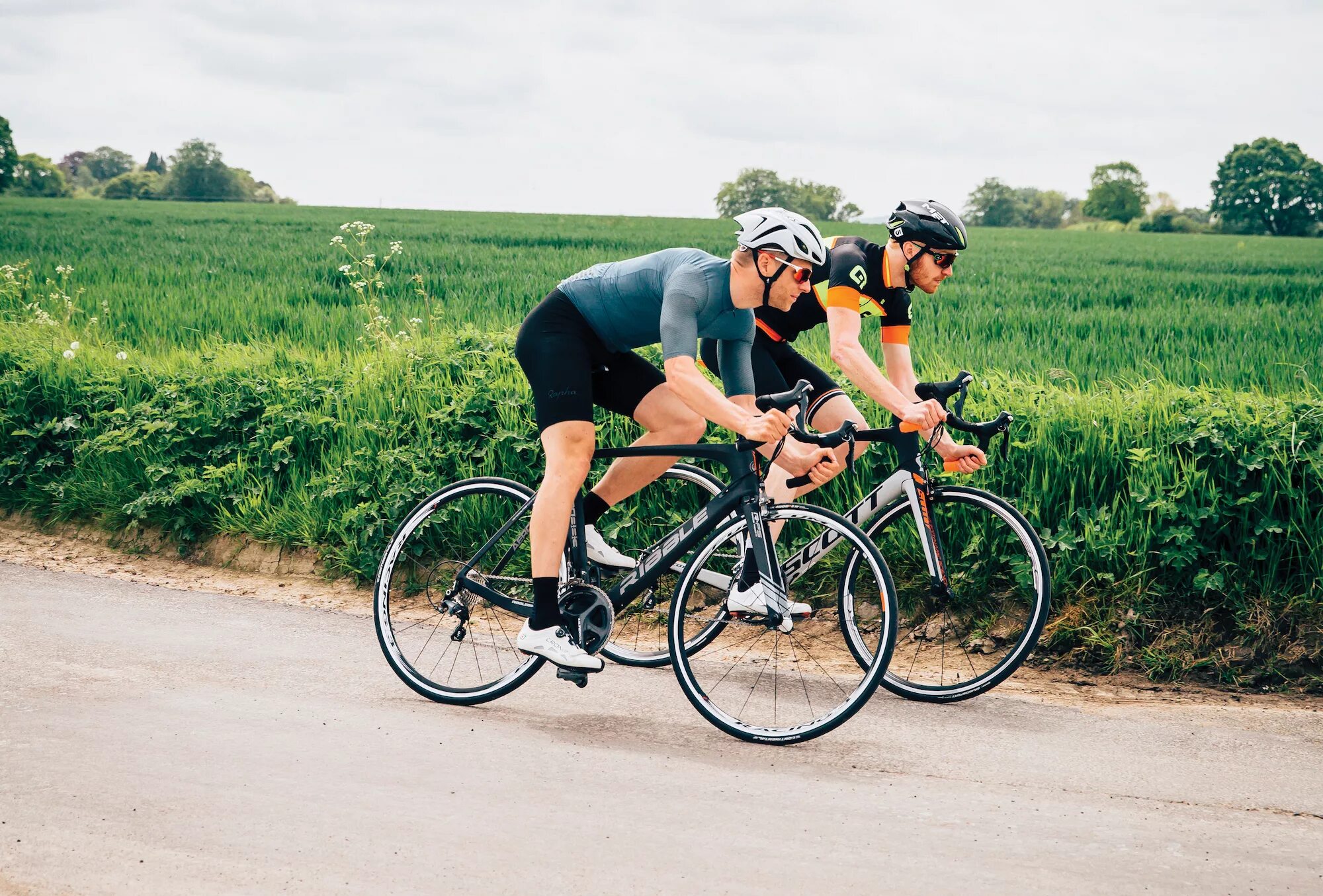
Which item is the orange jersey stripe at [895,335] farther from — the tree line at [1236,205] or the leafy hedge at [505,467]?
the tree line at [1236,205]

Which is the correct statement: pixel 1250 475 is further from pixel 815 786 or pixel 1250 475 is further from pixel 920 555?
pixel 815 786

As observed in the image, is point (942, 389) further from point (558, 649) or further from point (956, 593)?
point (558, 649)

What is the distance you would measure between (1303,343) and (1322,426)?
18.8ft

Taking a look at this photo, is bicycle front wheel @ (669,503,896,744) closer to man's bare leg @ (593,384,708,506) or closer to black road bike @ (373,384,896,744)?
black road bike @ (373,384,896,744)

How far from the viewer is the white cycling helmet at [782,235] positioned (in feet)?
14.1

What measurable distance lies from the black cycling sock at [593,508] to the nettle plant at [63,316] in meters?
5.30

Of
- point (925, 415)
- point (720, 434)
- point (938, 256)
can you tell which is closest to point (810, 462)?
point (925, 415)

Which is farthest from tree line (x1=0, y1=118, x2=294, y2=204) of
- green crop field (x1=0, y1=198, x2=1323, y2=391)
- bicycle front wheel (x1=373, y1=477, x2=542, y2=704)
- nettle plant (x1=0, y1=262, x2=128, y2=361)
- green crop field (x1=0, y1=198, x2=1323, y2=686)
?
bicycle front wheel (x1=373, y1=477, x2=542, y2=704)

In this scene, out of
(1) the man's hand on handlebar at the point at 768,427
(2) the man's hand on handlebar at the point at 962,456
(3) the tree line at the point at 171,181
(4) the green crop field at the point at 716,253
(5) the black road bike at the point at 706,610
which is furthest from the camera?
(3) the tree line at the point at 171,181

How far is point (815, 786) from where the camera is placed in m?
4.03

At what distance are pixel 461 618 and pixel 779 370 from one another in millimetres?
1877

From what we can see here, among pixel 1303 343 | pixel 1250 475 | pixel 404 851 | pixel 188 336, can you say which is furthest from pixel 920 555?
pixel 188 336

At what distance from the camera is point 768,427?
4.17 meters

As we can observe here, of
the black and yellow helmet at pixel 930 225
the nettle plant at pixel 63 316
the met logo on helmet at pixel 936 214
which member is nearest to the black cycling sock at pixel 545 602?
the black and yellow helmet at pixel 930 225
